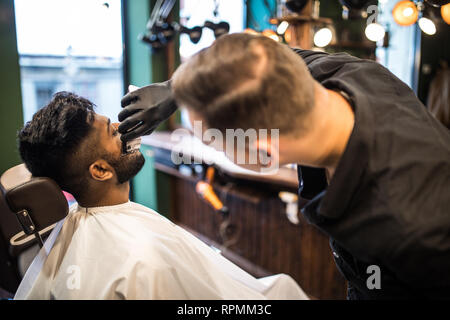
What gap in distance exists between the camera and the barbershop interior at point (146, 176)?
1.03 meters

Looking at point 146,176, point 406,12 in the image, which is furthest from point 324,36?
point 146,176

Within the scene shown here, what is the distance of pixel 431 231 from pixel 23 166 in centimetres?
129

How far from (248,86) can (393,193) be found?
39 cm

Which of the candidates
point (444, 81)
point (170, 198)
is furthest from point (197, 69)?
point (444, 81)

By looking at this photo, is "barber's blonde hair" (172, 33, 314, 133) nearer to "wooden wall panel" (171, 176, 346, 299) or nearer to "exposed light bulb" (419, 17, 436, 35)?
"exposed light bulb" (419, 17, 436, 35)

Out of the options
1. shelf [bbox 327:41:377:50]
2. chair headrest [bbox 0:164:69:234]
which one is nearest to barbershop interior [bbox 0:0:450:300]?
chair headrest [bbox 0:164:69:234]

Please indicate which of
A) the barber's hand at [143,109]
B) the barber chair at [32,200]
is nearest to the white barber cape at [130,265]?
the barber chair at [32,200]

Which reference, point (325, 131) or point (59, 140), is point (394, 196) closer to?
point (325, 131)

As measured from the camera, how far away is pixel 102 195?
51.4 inches

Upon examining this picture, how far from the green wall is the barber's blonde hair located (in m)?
0.89

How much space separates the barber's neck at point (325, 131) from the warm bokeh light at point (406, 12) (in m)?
1.51

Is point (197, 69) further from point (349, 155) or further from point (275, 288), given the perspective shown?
point (275, 288)

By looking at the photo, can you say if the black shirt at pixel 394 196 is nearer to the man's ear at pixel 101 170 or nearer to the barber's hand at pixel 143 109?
the barber's hand at pixel 143 109

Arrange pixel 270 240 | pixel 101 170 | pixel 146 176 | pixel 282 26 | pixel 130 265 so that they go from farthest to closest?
pixel 146 176 < pixel 270 240 < pixel 282 26 < pixel 101 170 < pixel 130 265
